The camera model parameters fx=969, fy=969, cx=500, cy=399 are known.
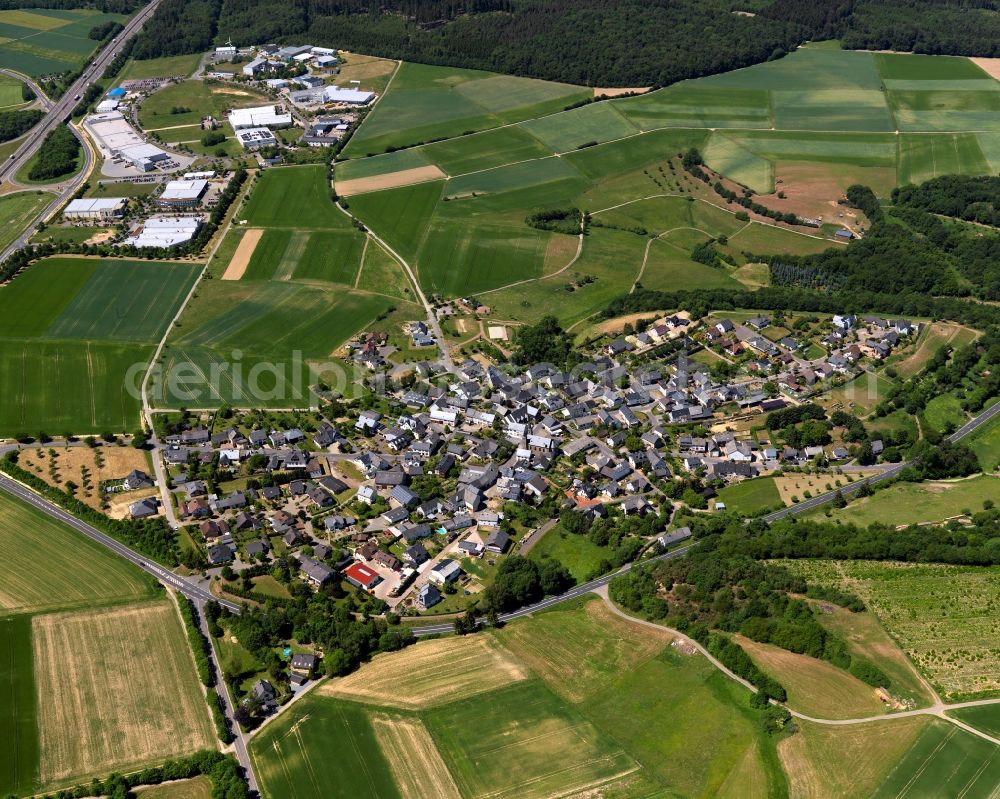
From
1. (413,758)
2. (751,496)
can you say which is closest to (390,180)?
(751,496)

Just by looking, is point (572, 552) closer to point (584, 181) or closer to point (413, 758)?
point (413, 758)

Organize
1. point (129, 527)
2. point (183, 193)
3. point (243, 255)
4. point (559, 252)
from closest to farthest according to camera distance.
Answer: point (129, 527), point (243, 255), point (559, 252), point (183, 193)

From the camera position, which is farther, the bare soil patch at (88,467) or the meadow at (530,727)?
the bare soil patch at (88,467)

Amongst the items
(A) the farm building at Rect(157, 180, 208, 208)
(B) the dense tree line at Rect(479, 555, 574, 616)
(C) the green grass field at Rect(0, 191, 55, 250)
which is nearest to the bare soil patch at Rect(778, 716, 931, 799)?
(B) the dense tree line at Rect(479, 555, 574, 616)

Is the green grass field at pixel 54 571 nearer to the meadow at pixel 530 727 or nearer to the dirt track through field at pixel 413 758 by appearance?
the meadow at pixel 530 727

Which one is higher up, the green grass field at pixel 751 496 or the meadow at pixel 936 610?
the meadow at pixel 936 610

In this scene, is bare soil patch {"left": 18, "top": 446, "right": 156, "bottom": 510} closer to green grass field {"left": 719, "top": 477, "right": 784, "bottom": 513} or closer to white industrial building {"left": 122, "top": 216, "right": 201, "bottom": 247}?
white industrial building {"left": 122, "top": 216, "right": 201, "bottom": 247}

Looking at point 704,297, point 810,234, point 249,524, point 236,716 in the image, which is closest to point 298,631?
point 236,716

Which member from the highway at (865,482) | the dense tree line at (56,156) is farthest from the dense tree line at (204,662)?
the dense tree line at (56,156)
